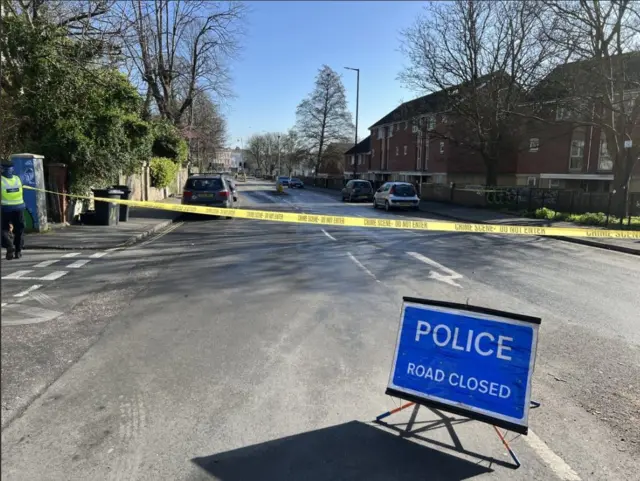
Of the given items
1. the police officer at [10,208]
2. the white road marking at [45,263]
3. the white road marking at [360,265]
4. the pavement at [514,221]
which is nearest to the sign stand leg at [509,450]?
the white road marking at [360,265]

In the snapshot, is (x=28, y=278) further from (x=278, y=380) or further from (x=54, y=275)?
(x=278, y=380)

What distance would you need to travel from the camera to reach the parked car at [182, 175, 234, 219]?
59.3 ft

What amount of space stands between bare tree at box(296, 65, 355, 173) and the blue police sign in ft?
223

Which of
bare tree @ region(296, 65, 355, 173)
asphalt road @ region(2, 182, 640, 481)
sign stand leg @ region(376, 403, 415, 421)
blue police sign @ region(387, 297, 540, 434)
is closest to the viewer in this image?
asphalt road @ region(2, 182, 640, 481)

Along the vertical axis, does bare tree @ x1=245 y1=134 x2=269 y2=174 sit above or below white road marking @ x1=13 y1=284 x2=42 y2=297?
above

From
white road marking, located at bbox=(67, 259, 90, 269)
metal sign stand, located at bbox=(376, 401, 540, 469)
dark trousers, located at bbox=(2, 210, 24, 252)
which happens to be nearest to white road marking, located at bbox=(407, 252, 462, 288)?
metal sign stand, located at bbox=(376, 401, 540, 469)

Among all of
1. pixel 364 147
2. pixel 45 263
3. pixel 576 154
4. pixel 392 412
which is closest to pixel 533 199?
pixel 576 154

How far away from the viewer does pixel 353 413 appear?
3689 millimetres

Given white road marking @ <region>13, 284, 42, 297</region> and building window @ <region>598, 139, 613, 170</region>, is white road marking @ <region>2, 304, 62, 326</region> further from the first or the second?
building window @ <region>598, 139, 613, 170</region>

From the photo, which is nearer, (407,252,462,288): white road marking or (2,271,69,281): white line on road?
(2,271,69,281): white line on road

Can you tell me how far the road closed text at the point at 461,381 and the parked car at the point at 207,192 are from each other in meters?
15.3

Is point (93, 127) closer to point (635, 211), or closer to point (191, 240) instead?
point (191, 240)

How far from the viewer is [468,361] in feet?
11.4

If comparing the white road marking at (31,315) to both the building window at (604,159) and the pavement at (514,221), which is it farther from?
the building window at (604,159)
